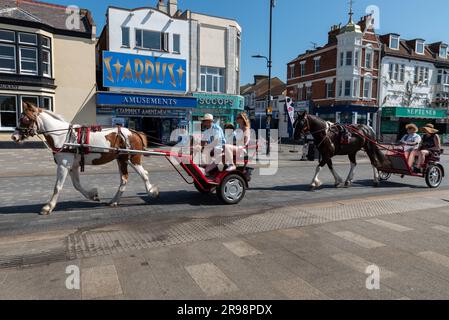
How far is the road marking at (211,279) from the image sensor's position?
363 cm

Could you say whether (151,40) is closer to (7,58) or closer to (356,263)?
(7,58)

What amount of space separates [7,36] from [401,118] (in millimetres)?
38177

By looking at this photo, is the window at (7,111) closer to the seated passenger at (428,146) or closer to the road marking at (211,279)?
the road marking at (211,279)

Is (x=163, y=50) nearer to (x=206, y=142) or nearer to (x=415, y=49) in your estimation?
(x=206, y=142)

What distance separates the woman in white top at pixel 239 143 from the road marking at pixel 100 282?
12.7ft

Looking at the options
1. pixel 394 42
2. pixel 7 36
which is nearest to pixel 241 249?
pixel 7 36

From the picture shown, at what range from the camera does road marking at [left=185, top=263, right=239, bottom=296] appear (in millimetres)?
3635

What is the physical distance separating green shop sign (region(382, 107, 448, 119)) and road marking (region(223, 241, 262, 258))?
3710cm

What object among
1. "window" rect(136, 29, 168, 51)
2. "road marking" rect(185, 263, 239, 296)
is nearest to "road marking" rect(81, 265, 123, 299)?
"road marking" rect(185, 263, 239, 296)

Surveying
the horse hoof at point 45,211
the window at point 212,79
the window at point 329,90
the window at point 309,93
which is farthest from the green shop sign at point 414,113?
the horse hoof at point 45,211

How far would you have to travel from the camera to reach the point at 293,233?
5645mm

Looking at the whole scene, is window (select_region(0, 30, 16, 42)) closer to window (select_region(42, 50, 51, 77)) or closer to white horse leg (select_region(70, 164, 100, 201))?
window (select_region(42, 50, 51, 77))
